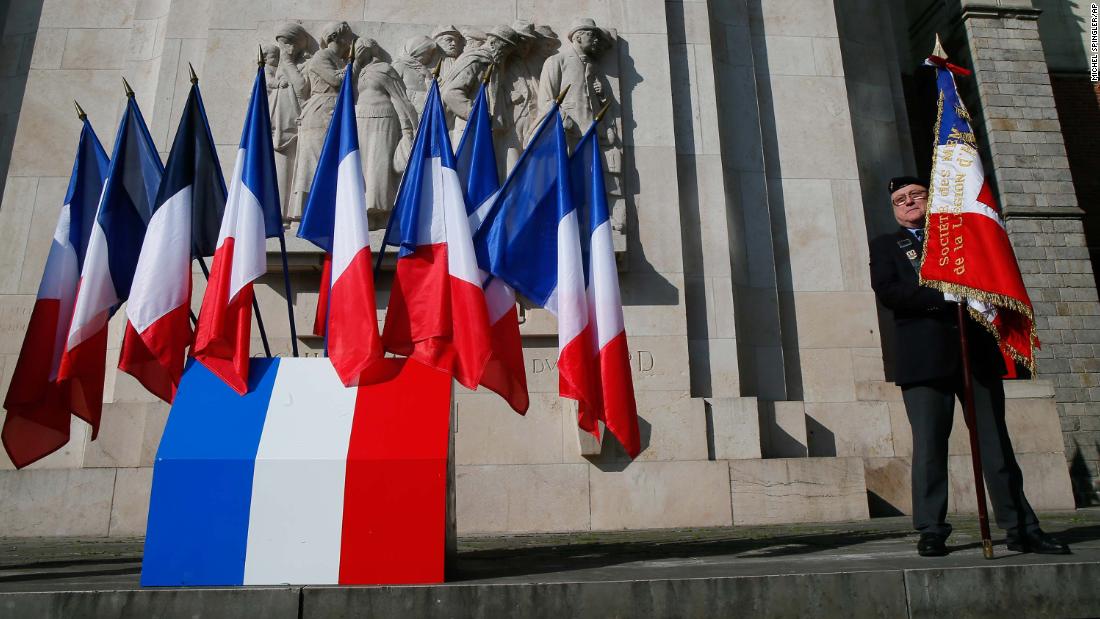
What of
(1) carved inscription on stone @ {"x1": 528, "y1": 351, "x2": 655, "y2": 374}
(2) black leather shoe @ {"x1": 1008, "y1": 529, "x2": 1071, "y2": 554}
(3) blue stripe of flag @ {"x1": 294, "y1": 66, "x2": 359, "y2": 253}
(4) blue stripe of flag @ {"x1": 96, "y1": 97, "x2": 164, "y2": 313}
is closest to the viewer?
(2) black leather shoe @ {"x1": 1008, "y1": 529, "x2": 1071, "y2": 554}

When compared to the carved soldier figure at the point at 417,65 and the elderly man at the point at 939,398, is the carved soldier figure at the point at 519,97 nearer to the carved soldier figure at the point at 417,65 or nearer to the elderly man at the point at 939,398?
the carved soldier figure at the point at 417,65

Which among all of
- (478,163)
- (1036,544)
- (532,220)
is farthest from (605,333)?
(1036,544)

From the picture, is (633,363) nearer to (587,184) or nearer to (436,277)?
(587,184)

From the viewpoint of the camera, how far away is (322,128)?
339 inches

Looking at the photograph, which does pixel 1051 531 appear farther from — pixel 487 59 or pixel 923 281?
pixel 487 59

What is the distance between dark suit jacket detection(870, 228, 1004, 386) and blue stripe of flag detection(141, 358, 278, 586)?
3.55 metres

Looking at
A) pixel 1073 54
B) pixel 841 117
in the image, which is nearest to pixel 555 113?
pixel 841 117

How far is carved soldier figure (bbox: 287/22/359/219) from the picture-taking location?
847 centimetres

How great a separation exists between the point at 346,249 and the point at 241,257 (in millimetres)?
639

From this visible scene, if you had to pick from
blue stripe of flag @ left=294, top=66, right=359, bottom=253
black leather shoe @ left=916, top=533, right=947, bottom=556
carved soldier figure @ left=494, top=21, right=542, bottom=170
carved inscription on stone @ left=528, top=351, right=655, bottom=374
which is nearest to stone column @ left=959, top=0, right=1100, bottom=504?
carved inscription on stone @ left=528, top=351, right=655, bottom=374

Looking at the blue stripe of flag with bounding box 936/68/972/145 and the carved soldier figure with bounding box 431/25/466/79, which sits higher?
the carved soldier figure with bounding box 431/25/466/79

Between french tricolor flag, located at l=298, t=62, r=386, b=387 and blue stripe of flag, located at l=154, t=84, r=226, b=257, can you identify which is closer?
french tricolor flag, located at l=298, t=62, r=386, b=387

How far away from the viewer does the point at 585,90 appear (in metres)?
9.11

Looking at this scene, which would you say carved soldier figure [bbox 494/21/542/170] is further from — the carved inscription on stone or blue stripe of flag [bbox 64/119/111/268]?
blue stripe of flag [bbox 64/119/111/268]
